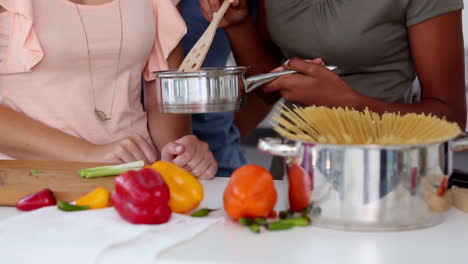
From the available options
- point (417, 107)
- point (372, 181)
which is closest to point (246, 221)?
point (372, 181)

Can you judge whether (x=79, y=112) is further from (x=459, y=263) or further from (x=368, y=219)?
(x=459, y=263)

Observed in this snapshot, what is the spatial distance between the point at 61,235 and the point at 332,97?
2.61ft

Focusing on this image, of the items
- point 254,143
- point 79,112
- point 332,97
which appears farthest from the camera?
point 254,143

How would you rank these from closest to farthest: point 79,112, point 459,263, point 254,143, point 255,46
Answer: point 459,263 → point 79,112 → point 255,46 → point 254,143

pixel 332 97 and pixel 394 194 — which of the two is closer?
pixel 394 194

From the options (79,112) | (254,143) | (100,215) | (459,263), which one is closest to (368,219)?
(459,263)

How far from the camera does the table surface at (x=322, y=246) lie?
1.00 meters

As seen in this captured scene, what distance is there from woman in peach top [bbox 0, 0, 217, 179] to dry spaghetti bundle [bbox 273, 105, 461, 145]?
458 millimetres

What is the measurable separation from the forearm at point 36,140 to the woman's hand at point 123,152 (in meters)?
0.03

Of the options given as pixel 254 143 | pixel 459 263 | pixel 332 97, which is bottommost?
pixel 254 143

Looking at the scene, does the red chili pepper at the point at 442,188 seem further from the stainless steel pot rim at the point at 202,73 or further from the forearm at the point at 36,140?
the forearm at the point at 36,140

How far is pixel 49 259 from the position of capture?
104 centimetres

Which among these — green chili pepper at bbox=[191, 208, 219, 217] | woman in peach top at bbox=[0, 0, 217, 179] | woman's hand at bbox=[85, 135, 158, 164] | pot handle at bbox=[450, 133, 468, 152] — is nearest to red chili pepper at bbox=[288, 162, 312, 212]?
green chili pepper at bbox=[191, 208, 219, 217]

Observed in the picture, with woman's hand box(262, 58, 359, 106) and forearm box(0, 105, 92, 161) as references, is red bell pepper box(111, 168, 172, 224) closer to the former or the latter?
woman's hand box(262, 58, 359, 106)
